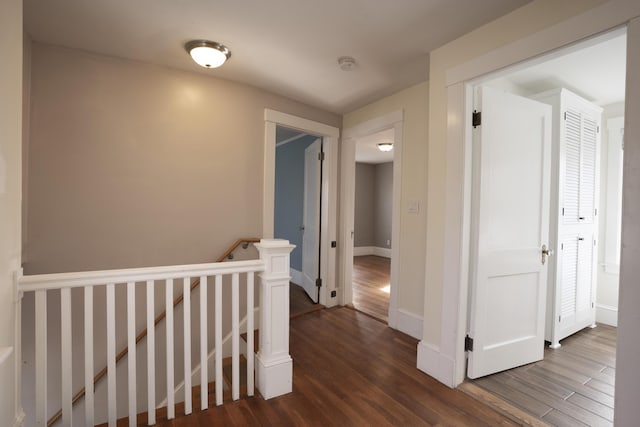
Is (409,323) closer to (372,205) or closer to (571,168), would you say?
(571,168)

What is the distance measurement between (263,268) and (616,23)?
83.8 inches

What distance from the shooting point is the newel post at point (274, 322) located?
1830 mm

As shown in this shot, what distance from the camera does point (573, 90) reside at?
2797 millimetres

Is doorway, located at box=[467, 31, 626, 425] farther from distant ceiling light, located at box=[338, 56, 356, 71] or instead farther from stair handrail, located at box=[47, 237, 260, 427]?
stair handrail, located at box=[47, 237, 260, 427]

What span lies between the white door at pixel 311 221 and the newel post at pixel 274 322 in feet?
6.07

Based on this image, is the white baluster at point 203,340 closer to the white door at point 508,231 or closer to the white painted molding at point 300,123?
the white door at point 508,231

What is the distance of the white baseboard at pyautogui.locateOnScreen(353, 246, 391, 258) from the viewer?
757 cm

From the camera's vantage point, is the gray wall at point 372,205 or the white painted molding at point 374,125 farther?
the gray wall at point 372,205

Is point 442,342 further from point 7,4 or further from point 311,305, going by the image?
point 7,4

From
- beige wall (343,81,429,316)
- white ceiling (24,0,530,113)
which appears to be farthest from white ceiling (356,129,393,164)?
white ceiling (24,0,530,113)

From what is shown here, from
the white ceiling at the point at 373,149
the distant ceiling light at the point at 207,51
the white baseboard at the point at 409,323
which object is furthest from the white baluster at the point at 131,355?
the white ceiling at the point at 373,149

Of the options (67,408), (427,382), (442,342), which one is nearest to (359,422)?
(427,382)

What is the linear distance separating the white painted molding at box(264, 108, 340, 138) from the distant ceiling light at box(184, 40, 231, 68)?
874 millimetres

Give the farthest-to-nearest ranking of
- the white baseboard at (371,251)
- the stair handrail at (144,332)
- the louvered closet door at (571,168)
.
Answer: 1. the white baseboard at (371,251)
2. the louvered closet door at (571,168)
3. the stair handrail at (144,332)
